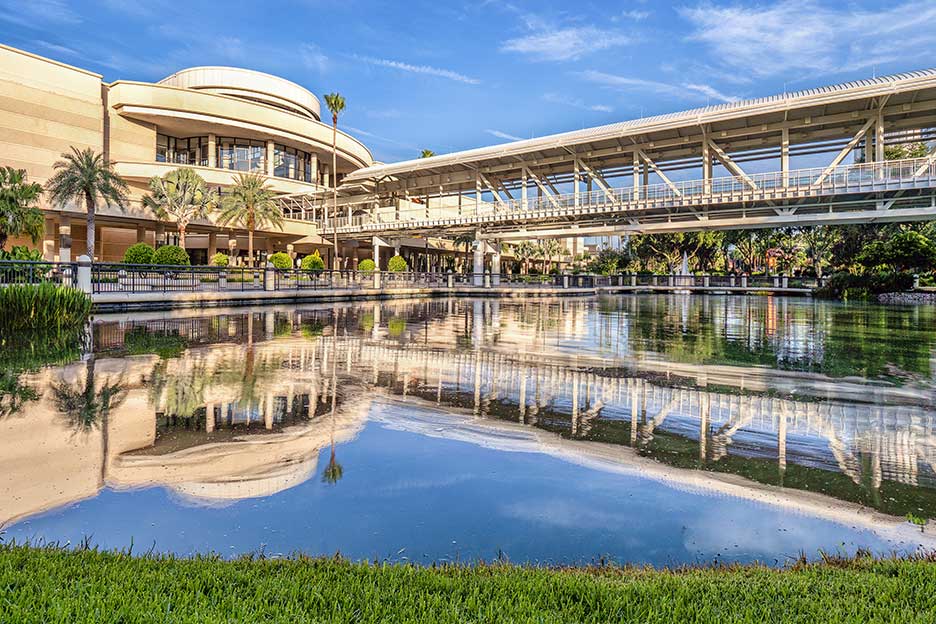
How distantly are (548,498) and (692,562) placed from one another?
4.31ft

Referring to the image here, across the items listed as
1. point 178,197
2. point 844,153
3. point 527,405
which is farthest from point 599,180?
point 527,405

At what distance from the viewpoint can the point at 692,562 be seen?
12.0ft

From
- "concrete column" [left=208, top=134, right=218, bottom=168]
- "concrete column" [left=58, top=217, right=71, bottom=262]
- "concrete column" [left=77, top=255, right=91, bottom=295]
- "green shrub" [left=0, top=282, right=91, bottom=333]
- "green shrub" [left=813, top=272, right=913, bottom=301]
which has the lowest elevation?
"green shrub" [left=0, top=282, right=91, bottom=333]

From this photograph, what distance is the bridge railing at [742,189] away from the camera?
3362cm

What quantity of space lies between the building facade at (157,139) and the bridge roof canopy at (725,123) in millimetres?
27208

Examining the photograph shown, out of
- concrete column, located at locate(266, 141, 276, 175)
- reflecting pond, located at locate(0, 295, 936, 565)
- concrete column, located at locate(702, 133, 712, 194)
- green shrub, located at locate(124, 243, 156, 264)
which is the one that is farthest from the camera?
concrete column, located at locate(266, 141, 276, 175)

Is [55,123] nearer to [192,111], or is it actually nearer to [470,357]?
[192,111]

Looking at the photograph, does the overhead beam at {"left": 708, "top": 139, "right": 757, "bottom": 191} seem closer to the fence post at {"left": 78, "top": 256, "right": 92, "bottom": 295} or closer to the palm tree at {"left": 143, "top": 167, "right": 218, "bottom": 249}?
the fence post at {"left": 78, "top": 256, "right": 92, "bottom": 295}

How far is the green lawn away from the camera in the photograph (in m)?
2.63

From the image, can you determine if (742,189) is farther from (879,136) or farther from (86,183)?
(86,183)

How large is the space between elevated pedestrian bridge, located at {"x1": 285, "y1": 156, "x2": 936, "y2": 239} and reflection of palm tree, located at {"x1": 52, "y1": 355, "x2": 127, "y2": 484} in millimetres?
37454

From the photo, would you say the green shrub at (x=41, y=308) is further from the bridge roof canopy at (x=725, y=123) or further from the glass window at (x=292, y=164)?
the glass window at (x=292, y=164)

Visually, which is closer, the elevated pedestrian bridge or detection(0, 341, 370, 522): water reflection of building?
detection(0, 341, 370, 522): water reflection of building

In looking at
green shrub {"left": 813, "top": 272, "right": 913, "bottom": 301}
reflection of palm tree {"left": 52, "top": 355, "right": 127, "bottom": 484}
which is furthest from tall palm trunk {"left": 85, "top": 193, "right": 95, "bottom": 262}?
green shrub {"left": 813, "top": 272, "right": 913, "bottom": 301}
